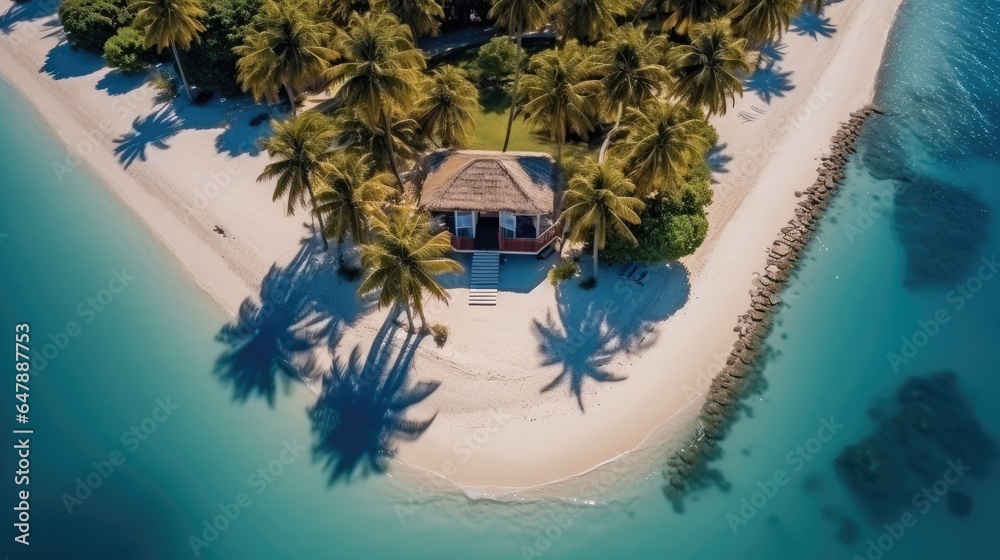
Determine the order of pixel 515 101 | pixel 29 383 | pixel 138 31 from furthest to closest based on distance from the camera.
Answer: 1. pixel 138 31
2. pixel 515 101
3. pixel 29 383

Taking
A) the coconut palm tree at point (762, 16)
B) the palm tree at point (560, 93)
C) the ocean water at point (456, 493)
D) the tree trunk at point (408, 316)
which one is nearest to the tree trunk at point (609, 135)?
the palm tree at point (560, 93)

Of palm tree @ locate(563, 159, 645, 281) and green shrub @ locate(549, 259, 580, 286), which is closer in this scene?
palm tree @ locate(563, 159, 645, 281)

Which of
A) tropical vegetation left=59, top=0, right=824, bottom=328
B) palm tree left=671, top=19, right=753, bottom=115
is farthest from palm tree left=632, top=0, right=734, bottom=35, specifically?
palm tree left=671, top=19, right=753, bottom=115

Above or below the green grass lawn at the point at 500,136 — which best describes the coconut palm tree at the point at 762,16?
above

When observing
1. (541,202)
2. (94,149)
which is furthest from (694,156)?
(94,149)

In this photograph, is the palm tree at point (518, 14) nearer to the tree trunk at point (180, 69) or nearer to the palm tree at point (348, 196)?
the palm tree at point (348, 196)

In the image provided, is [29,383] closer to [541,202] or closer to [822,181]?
[541,202]

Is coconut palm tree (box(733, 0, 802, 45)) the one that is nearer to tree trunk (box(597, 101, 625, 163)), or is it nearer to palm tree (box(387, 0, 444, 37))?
tree trunk (box(597, 101, 625, 163))

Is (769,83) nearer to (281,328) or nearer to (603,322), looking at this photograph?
(603,322)
